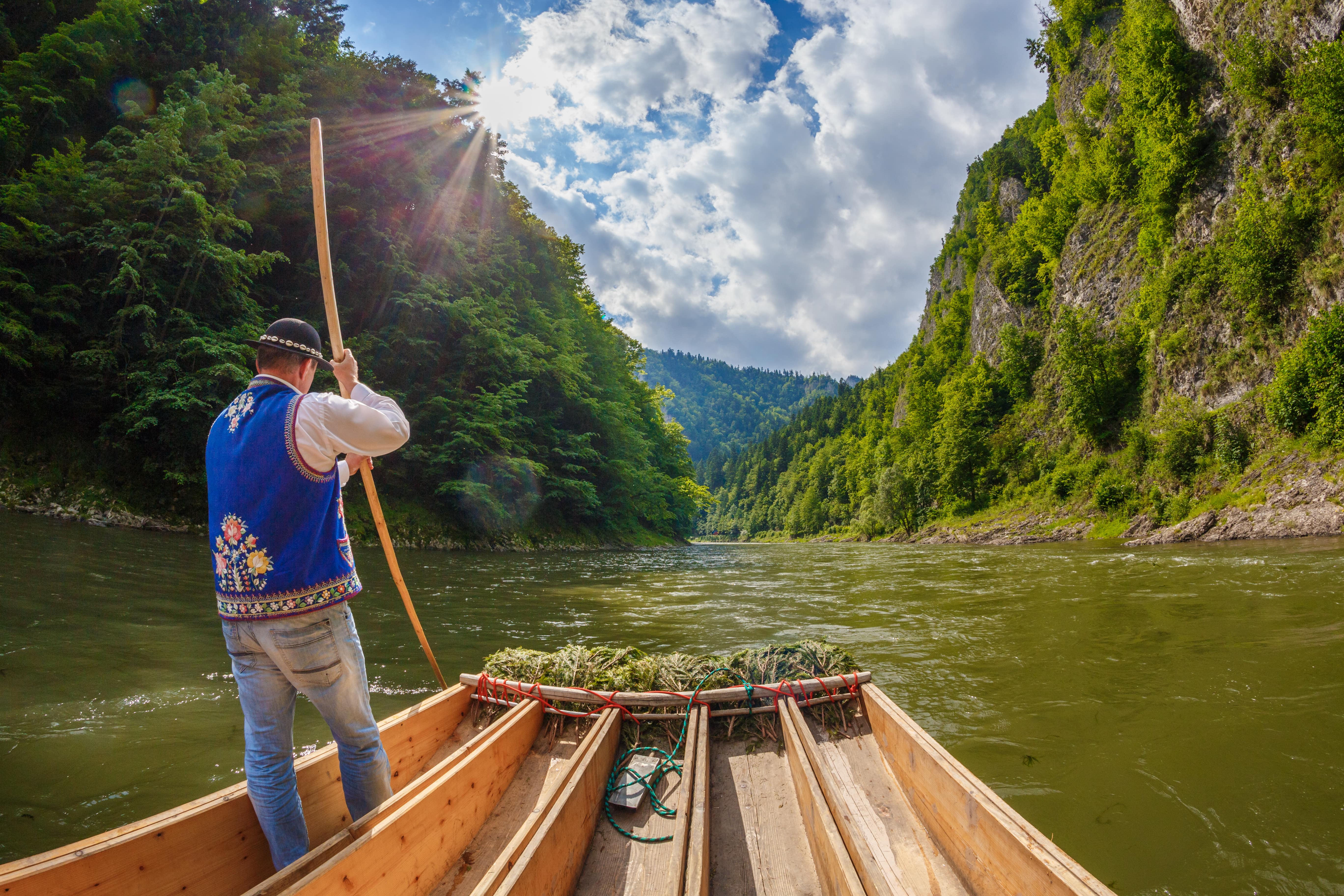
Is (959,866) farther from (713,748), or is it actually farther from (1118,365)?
(1118,365)

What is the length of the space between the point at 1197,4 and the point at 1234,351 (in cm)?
1837

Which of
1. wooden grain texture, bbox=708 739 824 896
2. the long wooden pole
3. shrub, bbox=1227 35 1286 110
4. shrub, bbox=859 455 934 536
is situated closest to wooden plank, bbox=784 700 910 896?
wooden grain texture, bbox=708 739 824 896

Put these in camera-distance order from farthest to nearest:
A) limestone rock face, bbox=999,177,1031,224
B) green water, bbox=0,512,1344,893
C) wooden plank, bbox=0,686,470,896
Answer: limestone rock face, bbox=999,177,1031,224, green water, bbox=0,512,1344,893, wooden plank, bbox=0,686,470,896

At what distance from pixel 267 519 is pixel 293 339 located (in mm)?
950

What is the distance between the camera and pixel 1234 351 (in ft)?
70.9

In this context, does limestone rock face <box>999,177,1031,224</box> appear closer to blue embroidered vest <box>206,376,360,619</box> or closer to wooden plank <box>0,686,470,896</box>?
blue embroidered vest <box>206,376,360,619</box>

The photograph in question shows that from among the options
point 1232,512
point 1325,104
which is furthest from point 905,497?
point 1325,104

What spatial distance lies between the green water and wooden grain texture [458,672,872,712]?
3.66 ft

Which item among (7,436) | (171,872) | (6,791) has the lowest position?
(6,791)

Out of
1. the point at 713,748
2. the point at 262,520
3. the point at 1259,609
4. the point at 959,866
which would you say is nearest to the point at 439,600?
the point at 713,748

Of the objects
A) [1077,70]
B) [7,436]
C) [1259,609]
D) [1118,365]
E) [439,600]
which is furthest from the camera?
[1077,70]

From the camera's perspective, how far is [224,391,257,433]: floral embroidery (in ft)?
8.57

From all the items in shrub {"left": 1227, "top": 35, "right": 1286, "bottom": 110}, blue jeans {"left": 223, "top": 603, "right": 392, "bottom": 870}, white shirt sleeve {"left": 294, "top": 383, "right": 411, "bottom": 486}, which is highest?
shrub {"left": 1227, "top": 35, "right": 1286, "bottom": 110}

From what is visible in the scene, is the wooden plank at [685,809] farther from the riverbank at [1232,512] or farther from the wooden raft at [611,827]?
the riverbank at [1232,512]
